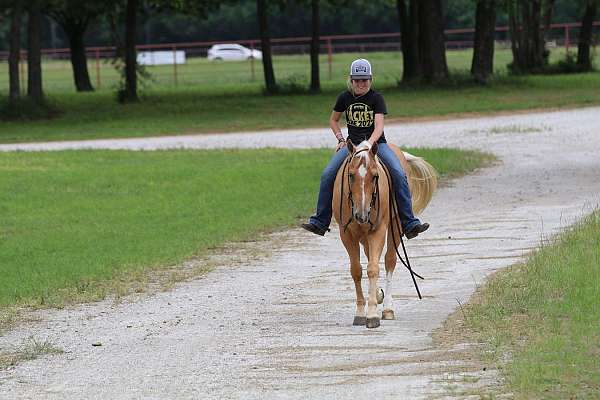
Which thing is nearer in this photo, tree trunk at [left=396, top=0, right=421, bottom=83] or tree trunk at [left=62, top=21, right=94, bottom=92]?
tree trunk at [left=396, top=0, right=421, bottom=83]

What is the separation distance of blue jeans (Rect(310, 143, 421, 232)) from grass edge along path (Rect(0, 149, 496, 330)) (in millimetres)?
2941

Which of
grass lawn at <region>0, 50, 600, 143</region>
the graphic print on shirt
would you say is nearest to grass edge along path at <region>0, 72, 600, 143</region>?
grass lawn at <region>0, 50, 600, 143</region>

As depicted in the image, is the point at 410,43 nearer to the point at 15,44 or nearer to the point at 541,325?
the point at 15,44

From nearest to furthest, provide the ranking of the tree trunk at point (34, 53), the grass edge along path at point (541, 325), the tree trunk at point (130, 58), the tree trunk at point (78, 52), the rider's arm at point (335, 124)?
the grass edge along path at point (541, 325)
the rider's arm at point (335, 124)
the tree trunk at point (34, 53)
the tree trunk at point (130, 58)
the tree trunk at point (78, 52)

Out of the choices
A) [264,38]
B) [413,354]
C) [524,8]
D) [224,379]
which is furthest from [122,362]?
[524,8]

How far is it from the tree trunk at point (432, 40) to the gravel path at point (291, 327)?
26799 mm

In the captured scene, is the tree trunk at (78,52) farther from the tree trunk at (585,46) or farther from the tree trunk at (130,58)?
the tree trunk at (585,46)

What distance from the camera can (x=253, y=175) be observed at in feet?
80.3

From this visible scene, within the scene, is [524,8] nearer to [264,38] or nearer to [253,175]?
[264,38]

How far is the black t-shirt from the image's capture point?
11203mm

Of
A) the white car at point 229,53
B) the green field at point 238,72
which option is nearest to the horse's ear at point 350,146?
the green field at point 238,72

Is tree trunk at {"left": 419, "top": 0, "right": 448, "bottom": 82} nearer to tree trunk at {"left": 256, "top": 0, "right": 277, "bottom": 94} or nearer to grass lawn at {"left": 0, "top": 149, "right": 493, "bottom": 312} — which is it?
tree trunk at {"left": 256, "top": 0, "right": 277, "bottom": 94}

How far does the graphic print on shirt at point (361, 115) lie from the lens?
1120 cm

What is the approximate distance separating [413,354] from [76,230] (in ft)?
32.8
